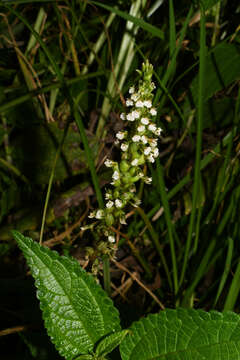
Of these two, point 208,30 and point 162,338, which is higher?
point 208,30

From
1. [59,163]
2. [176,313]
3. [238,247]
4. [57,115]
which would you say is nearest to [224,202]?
[238,247]

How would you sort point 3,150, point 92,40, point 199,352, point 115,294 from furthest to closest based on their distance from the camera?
point 92,40 → point 3,150 → point 115,294 → point 199,352

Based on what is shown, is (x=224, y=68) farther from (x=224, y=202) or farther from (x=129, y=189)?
(x=129, y=189)

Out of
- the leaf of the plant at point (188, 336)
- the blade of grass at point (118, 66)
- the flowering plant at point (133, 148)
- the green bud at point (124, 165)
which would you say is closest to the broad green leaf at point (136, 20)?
the blade of grass at point (118, 66)

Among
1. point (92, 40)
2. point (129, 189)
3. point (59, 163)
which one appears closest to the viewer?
point (129, 189)

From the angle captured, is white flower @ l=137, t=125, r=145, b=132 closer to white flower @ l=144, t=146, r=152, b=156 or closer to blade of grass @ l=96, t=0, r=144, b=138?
white flower @ l=144, t=146, r=152, b=156

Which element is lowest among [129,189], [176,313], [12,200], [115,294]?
[115,294]

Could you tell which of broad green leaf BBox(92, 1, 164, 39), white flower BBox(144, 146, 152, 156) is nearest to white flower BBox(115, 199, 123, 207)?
white flower BBox(144, 146, 152, 156)
